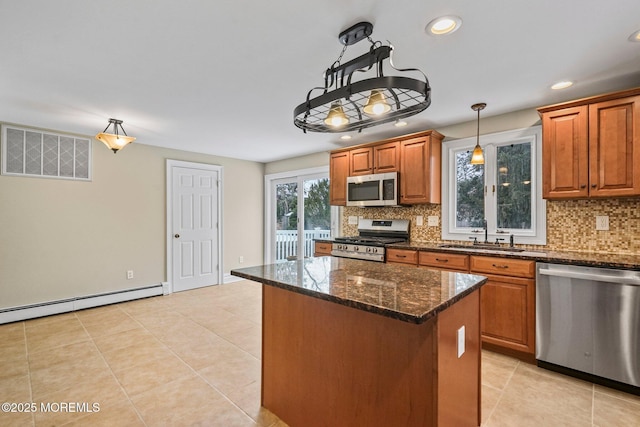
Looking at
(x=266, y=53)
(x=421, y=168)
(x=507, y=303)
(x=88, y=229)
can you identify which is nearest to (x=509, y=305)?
(x=507, y=303)

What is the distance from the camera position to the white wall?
363 cm

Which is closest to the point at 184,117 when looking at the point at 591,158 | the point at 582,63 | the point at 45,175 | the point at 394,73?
the point at 45,175

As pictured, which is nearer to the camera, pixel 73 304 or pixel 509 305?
pixel 509 305

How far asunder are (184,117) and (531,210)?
12.6 feet

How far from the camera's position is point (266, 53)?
2.11 meters

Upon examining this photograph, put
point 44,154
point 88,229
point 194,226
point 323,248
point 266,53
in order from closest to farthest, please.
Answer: point 266,53 < point 44,154 < point 88,229 < point 323,248 < point 194,226

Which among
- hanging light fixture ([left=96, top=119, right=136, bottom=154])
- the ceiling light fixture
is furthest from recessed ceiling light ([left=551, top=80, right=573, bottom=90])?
hanging light fixture ([left=96, top=119, right=136, bottom=154])

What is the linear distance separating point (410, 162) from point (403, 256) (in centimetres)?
115

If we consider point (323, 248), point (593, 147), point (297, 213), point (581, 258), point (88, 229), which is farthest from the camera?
point (297, 213)

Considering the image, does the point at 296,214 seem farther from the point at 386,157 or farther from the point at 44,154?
the point at 44,154

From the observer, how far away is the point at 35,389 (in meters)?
2.23

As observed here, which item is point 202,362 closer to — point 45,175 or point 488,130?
point 45,175

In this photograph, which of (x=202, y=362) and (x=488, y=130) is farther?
(x=488, y=130)

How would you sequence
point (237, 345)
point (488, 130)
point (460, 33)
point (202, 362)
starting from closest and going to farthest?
point (460, 33) < point (202, 362) < point (237, 345) < point (488, 130)
